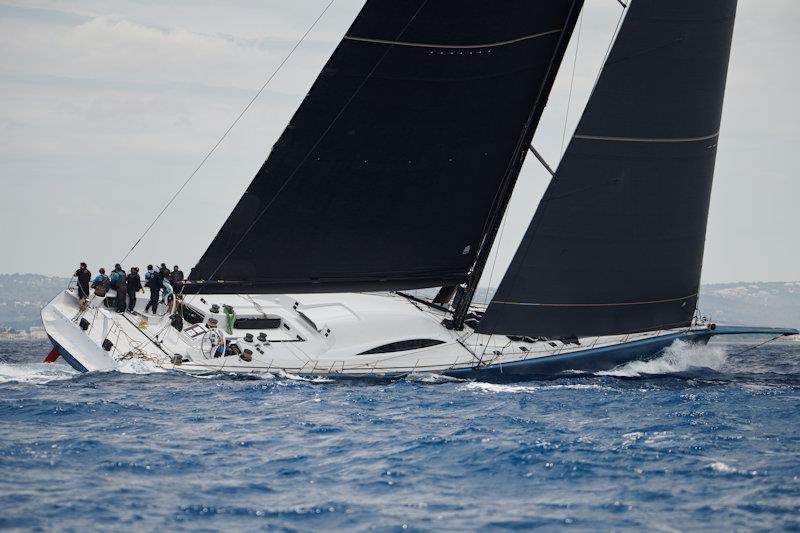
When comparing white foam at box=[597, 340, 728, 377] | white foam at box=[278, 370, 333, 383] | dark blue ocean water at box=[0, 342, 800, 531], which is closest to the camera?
dark blue ocean water at box=[0, 342, 800, 531]

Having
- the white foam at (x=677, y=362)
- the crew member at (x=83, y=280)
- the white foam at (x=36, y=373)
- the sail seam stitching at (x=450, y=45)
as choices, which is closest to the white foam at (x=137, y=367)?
the white foam at (x=36, y=373)

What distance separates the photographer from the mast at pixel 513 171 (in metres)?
24.5

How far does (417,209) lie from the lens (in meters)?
24.9

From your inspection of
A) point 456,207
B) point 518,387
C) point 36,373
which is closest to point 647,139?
point 456,207

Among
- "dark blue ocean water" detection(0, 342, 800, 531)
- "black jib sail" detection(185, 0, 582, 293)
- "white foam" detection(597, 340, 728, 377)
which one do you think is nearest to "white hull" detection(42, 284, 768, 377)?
"white foam" detection(597, 340, 728, 377)

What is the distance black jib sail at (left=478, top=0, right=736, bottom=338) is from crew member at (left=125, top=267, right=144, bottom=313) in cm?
839

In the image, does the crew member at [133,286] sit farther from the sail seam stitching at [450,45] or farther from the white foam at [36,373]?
the sail seam stitching at [450,45]

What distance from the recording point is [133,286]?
2592 cm

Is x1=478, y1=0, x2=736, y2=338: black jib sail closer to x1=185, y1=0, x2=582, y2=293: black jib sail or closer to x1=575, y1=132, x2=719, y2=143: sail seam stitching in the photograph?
x1=575, y1=132, x2=719, y2=143: sail seam stitching

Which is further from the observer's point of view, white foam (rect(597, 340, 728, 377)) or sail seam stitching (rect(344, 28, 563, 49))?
white foam (rect(597, 340, 728, 377))

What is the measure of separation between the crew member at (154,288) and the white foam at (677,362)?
1077 cm

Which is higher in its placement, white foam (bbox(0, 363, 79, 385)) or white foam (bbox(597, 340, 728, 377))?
white foam (bbox(597, 340, 728, 377))

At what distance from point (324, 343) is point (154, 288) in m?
4.48

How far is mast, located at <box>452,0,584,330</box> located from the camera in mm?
24509
